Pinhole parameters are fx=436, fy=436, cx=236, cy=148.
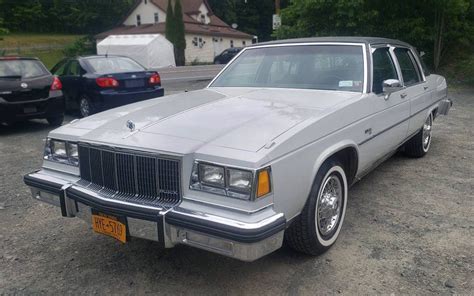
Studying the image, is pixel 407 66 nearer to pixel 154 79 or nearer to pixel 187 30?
pixel 154 79

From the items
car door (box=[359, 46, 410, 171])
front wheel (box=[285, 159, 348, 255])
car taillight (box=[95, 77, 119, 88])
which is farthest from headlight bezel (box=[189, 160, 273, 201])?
car taillight (box=[95, 77, 119, 88])

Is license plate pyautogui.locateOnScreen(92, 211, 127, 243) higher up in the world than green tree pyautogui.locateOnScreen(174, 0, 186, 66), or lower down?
lower down

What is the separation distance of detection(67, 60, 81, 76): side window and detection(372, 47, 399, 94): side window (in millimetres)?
6894

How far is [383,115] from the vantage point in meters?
4.27

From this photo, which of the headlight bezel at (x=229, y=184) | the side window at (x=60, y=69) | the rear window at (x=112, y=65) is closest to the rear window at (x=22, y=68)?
the rear window at (x=112, y=65)

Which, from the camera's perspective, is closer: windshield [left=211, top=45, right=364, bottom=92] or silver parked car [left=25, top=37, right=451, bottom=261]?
silver parked car [left=25, top=37, right=451, bottom=261]

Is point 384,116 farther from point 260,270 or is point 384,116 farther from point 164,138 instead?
point 164,138

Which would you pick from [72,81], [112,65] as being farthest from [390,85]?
[72,81]

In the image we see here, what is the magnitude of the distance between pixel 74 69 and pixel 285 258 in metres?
7.92

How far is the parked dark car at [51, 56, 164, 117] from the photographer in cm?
894

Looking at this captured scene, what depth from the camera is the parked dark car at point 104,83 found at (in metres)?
8.94

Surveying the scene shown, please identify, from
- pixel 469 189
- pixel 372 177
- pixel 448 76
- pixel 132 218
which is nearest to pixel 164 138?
pixel 132 218

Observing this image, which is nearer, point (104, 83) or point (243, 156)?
point (243, 156)

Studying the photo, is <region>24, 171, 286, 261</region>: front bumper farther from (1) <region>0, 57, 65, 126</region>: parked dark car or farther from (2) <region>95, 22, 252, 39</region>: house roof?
(2) <region>95, 22, 252, 39</region>: house roof
